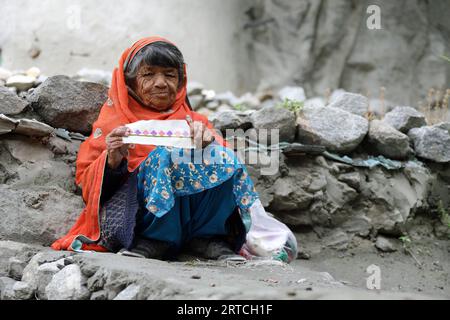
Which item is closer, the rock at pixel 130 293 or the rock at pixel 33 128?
the rock at pixel 130 293

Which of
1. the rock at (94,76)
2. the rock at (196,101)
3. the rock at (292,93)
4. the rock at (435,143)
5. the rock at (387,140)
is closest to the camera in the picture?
the rock at (387,140)

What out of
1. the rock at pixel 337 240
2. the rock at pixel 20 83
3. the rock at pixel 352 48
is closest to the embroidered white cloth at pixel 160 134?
the rock at pixel 337 240

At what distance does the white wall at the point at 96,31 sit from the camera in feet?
23.7

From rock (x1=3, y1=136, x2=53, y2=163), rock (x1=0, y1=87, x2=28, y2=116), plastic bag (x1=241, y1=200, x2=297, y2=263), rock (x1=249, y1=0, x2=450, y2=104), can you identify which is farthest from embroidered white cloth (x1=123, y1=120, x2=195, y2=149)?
rock (x1=249, y1=0, x2=450, y2=104)

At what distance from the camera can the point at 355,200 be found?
196 inches

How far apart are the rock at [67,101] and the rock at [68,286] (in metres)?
1.43

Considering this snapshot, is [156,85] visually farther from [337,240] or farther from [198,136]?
[337,240]

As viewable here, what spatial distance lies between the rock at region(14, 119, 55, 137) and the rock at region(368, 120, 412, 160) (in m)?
2.52

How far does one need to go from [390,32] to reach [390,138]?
5122mm

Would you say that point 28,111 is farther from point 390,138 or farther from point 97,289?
point 390,138

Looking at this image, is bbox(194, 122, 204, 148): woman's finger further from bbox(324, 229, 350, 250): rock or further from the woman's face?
bbox(324, 229, 350, 250): rock

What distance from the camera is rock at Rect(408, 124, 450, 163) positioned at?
205 inches

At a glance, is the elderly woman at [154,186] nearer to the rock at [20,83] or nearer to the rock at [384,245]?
the rock at [384,245]

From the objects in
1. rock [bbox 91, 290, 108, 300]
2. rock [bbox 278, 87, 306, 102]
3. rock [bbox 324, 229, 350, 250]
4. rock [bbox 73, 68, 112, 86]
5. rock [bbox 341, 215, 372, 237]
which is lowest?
rock [bbox 324, 229, 350, 250]
